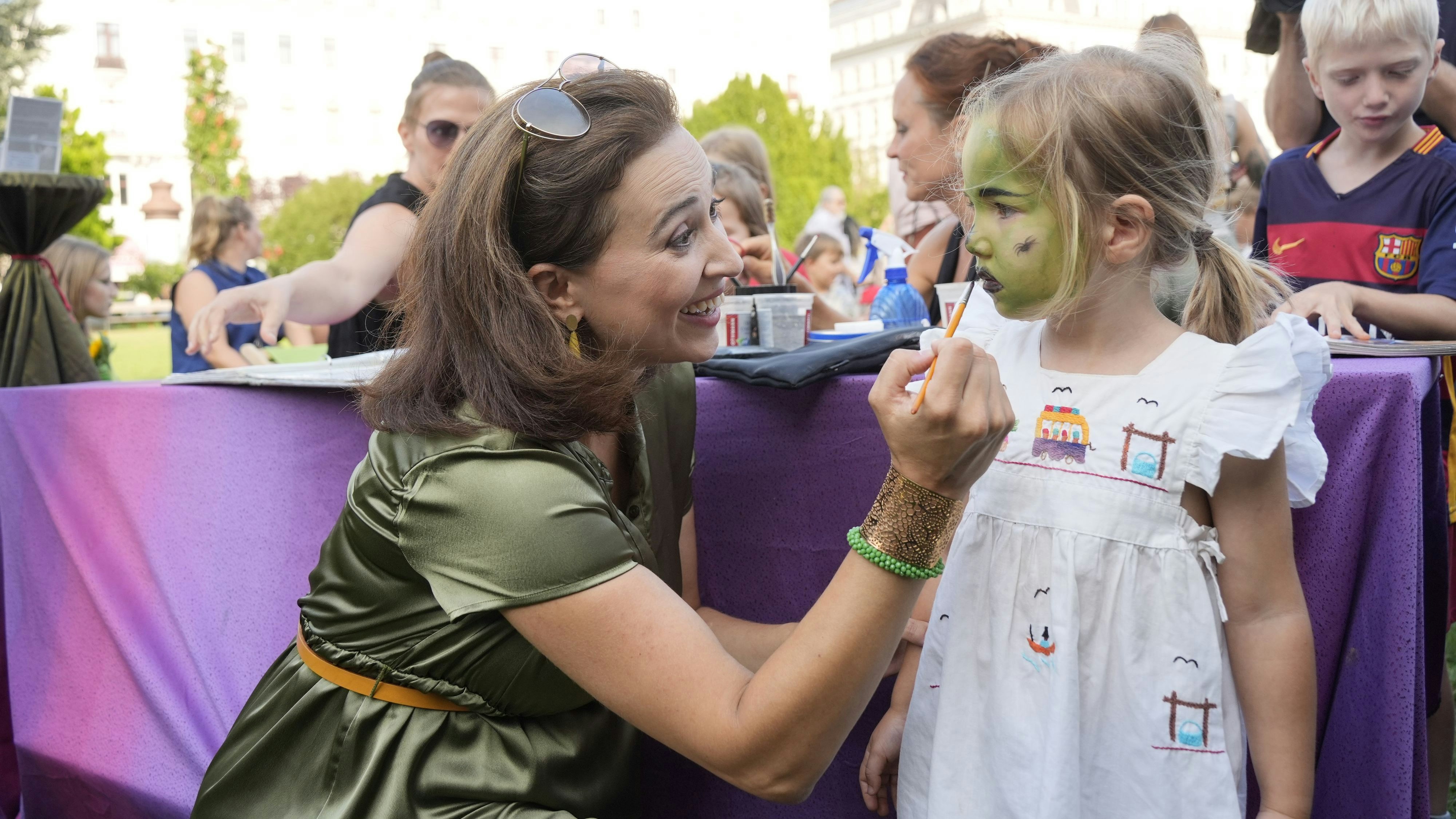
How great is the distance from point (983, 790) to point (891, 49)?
185ft

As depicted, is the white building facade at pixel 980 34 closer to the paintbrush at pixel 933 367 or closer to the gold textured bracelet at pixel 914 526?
the paintbrush at pixel 933 367

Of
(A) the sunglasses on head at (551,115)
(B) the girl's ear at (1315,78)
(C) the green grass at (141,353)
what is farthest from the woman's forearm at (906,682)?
(C) the green grass at (141,353)

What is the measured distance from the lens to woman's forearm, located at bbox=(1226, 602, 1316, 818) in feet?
4.01

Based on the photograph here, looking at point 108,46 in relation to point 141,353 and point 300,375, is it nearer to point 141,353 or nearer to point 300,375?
point 141,353

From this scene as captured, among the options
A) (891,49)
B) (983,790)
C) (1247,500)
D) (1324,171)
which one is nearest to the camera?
(1247,500)

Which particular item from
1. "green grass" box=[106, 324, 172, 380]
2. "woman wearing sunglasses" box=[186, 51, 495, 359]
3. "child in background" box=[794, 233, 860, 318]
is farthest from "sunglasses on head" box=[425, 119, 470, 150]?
"green grass" box=[106, 324, 172, 380]

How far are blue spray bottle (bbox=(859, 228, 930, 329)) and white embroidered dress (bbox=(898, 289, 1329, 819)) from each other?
1.02m

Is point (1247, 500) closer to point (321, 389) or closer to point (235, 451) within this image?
point (321, 389)

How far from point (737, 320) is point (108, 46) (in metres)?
54.7

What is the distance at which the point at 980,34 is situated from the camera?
271cm

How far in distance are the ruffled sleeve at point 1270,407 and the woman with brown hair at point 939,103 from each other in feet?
4.19

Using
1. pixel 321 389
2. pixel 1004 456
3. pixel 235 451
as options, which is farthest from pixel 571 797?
pixel 235 451

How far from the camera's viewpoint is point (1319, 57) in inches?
90.3

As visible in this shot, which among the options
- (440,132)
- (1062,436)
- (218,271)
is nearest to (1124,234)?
(1062,436)
